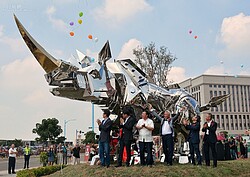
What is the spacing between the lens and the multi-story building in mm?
70250

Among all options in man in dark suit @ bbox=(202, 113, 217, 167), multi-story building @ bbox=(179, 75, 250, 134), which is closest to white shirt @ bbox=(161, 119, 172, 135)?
man in dark suit @ bbox=(202, 113, 217, 167)

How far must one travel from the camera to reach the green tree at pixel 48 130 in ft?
164

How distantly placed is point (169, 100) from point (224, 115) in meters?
76.2

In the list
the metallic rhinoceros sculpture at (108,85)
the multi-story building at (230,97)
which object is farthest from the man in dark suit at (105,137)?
the multi-story building at (230,97)

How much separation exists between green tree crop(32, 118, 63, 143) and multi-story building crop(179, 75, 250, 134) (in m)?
28.4

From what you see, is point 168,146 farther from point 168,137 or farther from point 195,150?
point 195,150

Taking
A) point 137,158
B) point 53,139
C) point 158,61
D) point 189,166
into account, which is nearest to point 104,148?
point 137,158

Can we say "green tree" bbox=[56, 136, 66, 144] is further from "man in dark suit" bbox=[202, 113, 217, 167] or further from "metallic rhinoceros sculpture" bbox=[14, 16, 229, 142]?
"man in dark suit" bbox=[202, 113, 217, 167]

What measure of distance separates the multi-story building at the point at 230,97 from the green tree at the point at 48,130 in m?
28.4

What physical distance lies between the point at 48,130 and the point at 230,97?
4689cm

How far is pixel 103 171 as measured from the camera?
333 inches

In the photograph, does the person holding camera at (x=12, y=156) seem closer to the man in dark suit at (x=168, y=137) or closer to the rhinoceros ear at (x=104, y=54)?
the rhinoceros ear at (x=104, y=54)

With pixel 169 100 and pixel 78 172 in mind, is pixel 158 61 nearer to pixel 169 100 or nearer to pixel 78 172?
pixel 169 100

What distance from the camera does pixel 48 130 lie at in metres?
50.2
